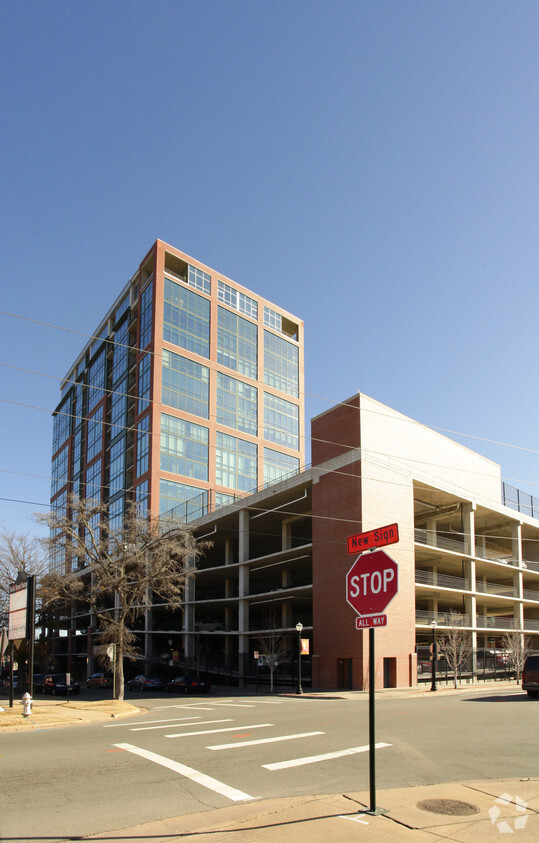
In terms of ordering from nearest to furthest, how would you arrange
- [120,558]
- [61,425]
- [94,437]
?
[120,558]
[94,437]
[61,425]

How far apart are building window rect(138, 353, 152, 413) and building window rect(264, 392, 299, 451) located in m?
17.1

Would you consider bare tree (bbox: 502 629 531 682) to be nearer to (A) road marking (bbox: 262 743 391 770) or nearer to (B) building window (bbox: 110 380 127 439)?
(A) road marking (bbox: 262 743 391 770)

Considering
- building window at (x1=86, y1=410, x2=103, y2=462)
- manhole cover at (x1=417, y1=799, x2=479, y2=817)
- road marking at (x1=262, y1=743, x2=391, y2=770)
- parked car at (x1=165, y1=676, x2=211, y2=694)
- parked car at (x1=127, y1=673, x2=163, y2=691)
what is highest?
building window at (x1=86, y1=410, x2=103, y2=462)

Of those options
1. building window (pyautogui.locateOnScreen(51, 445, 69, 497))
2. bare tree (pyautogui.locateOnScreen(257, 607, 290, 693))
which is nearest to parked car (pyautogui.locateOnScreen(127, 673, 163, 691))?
bare tree (pyautogui.locateOnScreen(257, 607, 290, 693))

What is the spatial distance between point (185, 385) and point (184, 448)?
7.14m

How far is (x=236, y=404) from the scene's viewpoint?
8150 cm

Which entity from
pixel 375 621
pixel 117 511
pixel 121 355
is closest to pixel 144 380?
pixel 121 355

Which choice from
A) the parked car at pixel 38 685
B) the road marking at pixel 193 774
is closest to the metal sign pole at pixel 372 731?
the road marking at pixel 193 774

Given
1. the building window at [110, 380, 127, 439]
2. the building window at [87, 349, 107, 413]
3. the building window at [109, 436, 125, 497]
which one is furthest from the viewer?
the building window at [87, 349, 107, 413]

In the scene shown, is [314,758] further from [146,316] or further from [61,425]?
[61,425]

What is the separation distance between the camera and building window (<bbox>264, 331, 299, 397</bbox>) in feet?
290

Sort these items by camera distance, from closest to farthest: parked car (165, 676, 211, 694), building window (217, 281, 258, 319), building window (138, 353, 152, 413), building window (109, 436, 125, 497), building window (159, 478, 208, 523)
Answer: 1. parked car (165, 676, 211, 694)
2. building window (159, 478, 208, 523)
3. building window (138, 353, 152, 413)
4. building window (109, 436, 125, 497)
5. building window (217, 281, 258, 319)

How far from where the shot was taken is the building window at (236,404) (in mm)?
79444

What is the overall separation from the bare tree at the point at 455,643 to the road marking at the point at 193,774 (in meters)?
32.4
